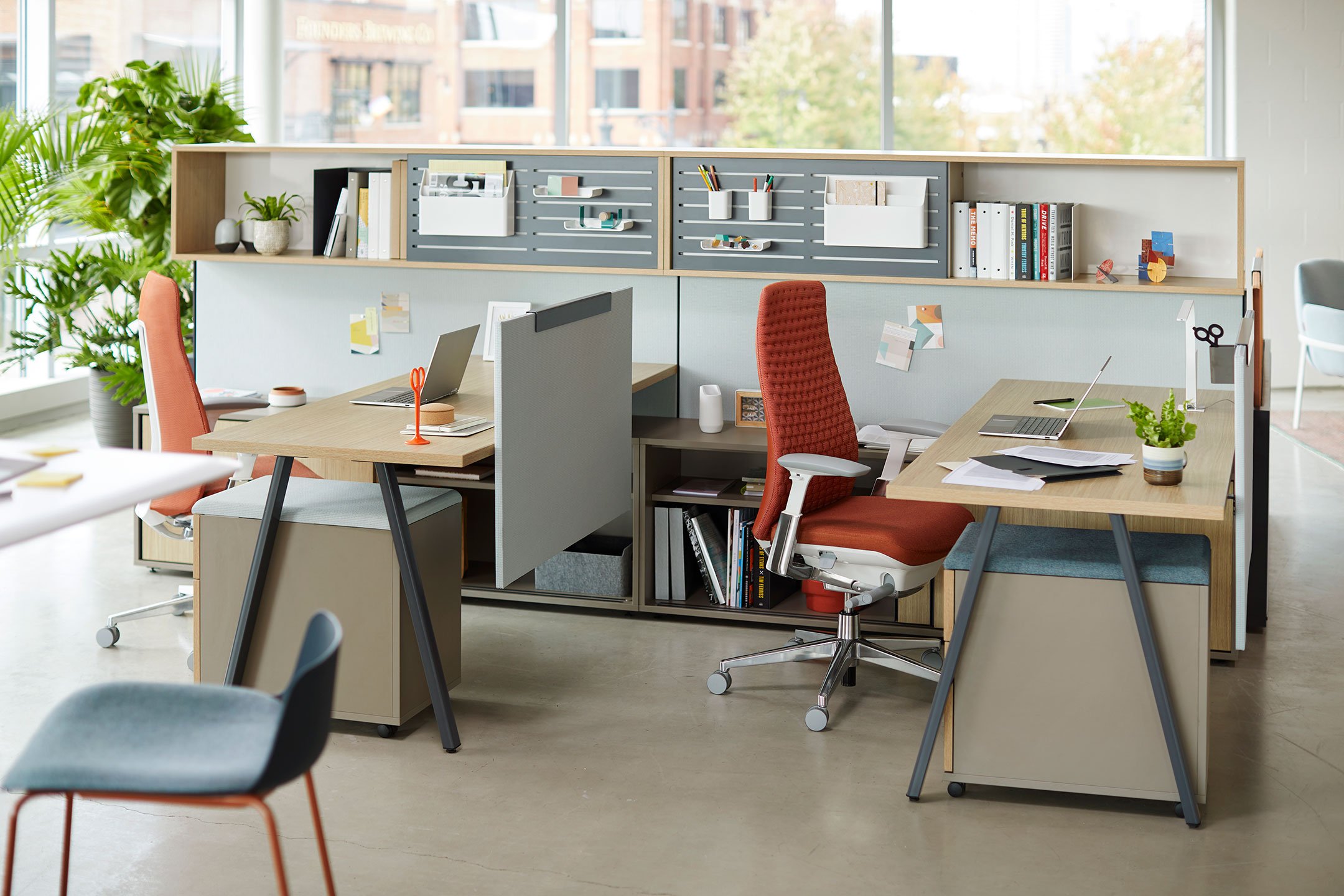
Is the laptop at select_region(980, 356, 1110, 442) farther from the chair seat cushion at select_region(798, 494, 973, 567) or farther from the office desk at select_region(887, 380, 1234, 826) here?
the chair seat cushion at select_region(798, 494, 973, 567)

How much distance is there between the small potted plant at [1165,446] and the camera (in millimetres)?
2938

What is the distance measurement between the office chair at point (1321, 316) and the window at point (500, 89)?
187 inches

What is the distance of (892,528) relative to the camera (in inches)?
141

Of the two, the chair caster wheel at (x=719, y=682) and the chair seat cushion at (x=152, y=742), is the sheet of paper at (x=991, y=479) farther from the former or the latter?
the chair seat cushion at (x=152, y=742)

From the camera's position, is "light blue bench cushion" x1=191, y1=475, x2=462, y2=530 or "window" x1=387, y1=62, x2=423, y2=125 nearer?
"light blue bench cushion" x1=191, y1=475, x2=462, y2=530

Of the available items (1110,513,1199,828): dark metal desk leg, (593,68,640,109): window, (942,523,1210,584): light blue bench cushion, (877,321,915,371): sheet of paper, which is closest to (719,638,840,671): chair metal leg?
(942,523,1210,584): light blue bench cushion

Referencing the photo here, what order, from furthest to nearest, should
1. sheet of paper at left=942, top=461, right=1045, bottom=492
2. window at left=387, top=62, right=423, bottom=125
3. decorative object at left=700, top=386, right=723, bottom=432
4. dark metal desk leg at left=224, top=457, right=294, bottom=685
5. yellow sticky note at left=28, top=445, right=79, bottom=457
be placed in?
1. window at left=387, top=62, right=423, bottom=125
2. decorative object at left=700, top=386, right=723, bottom=432
3. dark metal desk leg at left=224, top=457, right=294, bottom=685
4. sheet of paper at left=942, top=461, right=1045, bottom=492
5. yellow sticky note at left=28, top=445, right=79, bottom=457

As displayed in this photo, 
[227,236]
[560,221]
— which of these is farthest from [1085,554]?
[227,236]

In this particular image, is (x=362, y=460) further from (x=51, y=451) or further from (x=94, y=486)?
(x=94, y=486)

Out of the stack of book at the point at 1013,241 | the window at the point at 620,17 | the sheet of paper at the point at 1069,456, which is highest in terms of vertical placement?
the window at the point at 620,17

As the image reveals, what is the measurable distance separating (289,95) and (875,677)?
686cm

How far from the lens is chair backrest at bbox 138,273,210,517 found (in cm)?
392

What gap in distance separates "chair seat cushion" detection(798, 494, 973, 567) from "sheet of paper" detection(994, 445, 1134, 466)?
382 millimetres

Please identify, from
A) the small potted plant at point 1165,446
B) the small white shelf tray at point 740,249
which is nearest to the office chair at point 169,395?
the small white shelf tray at point 740,249
